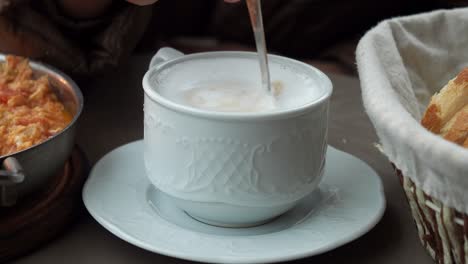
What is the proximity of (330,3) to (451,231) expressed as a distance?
2.87ft

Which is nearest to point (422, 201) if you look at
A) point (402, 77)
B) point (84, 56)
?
point (402, 77)

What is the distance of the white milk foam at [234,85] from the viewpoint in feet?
1.74

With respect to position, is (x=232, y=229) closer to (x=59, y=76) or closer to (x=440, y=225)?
Result: (x=440, y=225)

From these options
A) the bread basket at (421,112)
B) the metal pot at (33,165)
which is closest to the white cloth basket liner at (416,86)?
the bread basket at (421,112)

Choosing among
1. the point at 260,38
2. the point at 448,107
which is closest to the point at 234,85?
the point at 260,38

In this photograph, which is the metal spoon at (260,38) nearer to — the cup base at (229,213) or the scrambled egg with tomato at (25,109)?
the cup base at (229,213)

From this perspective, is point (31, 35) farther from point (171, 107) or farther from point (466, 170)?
point (466, 170)

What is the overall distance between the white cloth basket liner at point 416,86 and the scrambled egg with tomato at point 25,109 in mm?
303

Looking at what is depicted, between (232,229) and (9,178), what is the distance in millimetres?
183

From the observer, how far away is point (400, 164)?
452 millimetres

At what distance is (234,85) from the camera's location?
0.57 metres

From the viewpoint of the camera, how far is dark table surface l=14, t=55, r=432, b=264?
0.53 m

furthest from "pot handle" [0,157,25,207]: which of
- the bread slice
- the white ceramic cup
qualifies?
the bread slice

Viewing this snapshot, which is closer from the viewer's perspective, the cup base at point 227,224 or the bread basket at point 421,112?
the bread basket at point 421,112
